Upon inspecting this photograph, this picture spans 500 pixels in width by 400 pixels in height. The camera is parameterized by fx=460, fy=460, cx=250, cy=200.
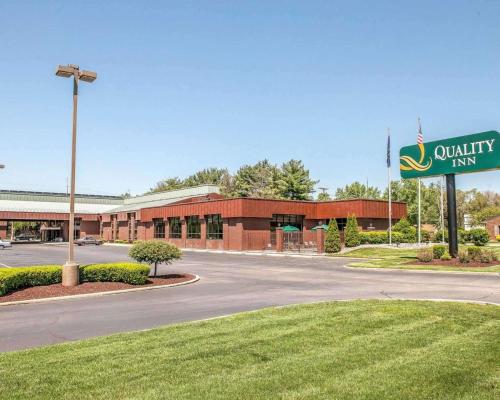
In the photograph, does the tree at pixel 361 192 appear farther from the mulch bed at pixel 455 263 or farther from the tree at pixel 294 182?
the mulch bed at pixel 455 263

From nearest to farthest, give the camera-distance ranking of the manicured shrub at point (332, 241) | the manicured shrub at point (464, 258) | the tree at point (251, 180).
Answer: the manicured shrub at point (464, 258) → the manicured shrub at point (332, 241) → the tree at point (251, 180)

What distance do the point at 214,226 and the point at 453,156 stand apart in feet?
102

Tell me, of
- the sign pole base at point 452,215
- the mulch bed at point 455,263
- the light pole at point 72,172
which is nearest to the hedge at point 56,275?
the light pole at point 72,172

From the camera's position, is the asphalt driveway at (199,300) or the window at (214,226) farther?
the window at (214,226)

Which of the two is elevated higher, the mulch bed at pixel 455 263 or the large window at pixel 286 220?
the large window at pixel 286 220

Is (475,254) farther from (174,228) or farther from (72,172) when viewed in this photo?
(174,228)

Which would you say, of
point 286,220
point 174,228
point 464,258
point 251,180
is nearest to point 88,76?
point 464,258

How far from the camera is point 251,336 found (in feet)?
28.5

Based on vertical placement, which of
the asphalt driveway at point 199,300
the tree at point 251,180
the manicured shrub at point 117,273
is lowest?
the asphalt driveway at point 199,300

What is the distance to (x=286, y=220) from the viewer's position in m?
54.5

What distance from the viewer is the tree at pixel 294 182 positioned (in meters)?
83.8

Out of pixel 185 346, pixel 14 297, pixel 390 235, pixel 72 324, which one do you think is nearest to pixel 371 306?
pixel 185 346

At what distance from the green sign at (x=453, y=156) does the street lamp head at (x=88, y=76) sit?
22077 mm

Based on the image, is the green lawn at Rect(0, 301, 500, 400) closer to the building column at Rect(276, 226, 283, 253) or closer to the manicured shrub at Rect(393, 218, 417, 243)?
the building column at Rect(276, 226, 283, 253)
